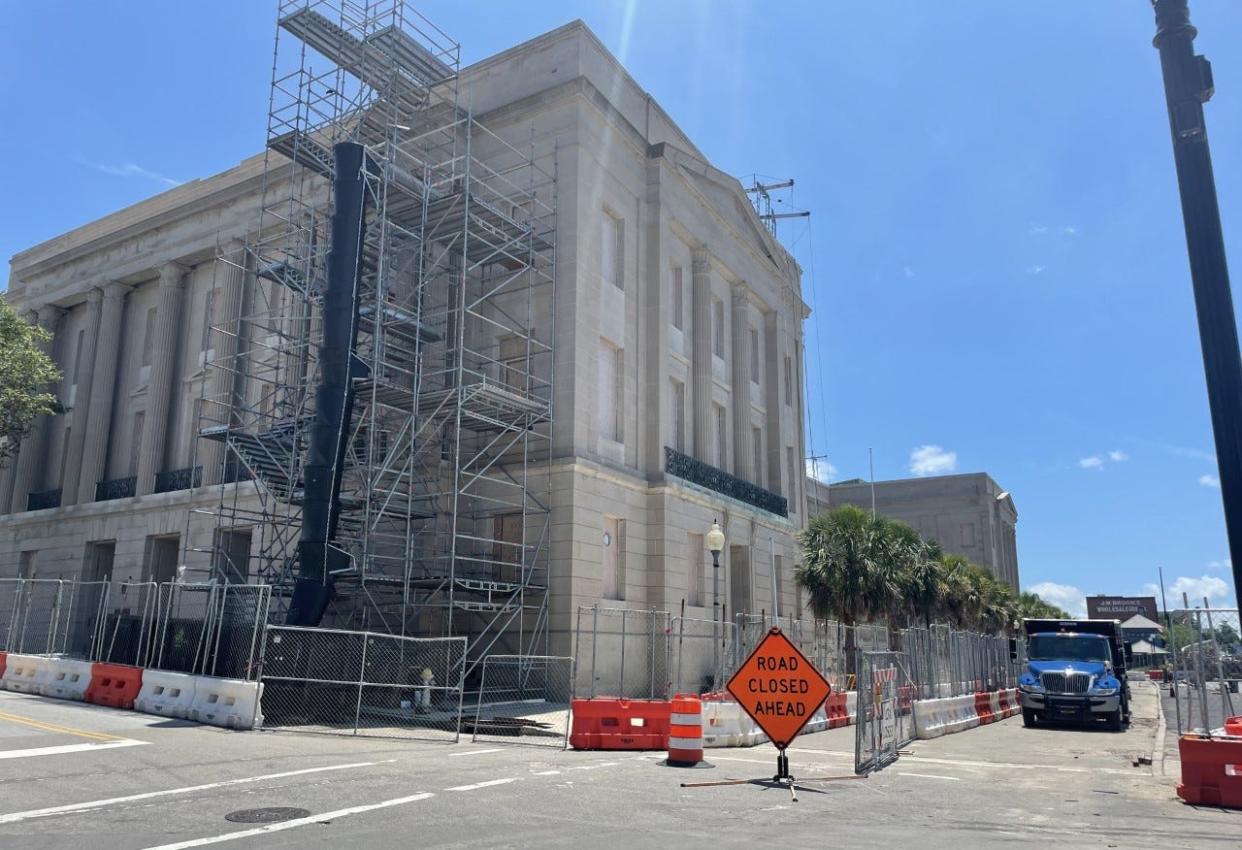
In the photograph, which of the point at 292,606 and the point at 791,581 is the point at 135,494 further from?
the point at 791,581

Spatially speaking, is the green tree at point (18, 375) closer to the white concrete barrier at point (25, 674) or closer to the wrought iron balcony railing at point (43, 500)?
the wrought iron balcony railing at point (43, 500)

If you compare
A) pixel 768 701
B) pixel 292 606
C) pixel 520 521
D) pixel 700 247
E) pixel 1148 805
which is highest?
pixel 700 247

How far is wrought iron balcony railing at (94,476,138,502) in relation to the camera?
36.1 metres

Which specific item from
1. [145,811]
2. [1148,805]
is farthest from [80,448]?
[1148,805]

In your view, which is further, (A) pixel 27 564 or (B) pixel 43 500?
(B) pixel 43 500

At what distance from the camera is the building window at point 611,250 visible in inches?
1148

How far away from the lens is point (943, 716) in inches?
800

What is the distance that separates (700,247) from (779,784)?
25229 millimetres

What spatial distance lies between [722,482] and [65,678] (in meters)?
20.7

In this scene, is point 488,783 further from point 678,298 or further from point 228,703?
point 678,298

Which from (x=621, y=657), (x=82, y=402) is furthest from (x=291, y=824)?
(x=82, y=402)

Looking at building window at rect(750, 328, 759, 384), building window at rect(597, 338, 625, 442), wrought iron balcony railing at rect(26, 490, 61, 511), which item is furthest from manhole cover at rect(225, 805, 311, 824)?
wrought iron balcony railing at rect(26, 490, 61, 511)

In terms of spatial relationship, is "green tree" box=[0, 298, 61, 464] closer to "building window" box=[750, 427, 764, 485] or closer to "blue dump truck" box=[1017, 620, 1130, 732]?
"building window" box=[750, 427, 764, 485]

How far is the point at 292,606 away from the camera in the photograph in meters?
21.3
